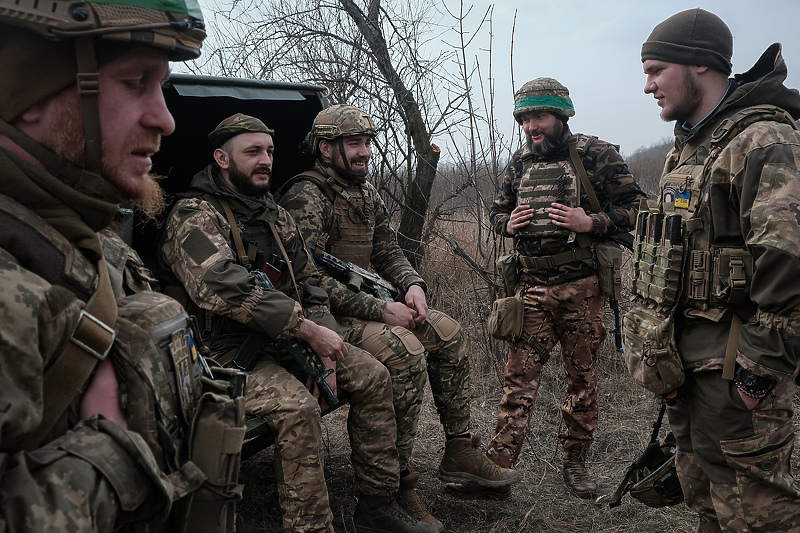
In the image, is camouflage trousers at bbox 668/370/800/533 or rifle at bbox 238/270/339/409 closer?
camouflage trousers at bbox 668/370/800/533

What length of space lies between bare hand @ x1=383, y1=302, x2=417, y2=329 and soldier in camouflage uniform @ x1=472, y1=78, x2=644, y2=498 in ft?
2.44

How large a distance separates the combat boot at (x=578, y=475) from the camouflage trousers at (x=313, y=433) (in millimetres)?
1244

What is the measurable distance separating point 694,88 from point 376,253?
230cm

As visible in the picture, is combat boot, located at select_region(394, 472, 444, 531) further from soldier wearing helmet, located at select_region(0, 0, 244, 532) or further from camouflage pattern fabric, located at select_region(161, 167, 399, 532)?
soldier wearing helmet, located at select_region(0, 0, 244, 532)

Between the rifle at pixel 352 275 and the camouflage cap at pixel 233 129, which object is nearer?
the camouflage cap at pixel 233 129

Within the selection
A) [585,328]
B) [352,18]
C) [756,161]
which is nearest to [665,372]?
[756,161]

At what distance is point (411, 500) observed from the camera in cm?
360

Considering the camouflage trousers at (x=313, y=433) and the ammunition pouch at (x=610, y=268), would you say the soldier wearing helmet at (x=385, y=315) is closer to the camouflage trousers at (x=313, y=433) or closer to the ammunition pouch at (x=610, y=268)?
the camouflage trousers at (x=313, y=433)

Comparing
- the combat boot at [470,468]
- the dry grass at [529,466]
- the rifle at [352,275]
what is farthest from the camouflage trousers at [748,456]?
the rifle at [352,275]

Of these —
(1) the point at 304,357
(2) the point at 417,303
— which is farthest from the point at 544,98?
(1) the point at 304,357

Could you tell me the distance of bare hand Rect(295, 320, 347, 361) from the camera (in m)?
3.20

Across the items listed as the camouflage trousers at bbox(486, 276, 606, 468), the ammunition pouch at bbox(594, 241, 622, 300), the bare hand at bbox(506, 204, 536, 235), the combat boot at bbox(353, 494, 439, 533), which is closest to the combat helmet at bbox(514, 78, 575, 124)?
the bare hand at bbox(506, 204, 536, 235)

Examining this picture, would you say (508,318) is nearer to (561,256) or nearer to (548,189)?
(561,256)

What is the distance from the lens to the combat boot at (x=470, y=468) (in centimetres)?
382
